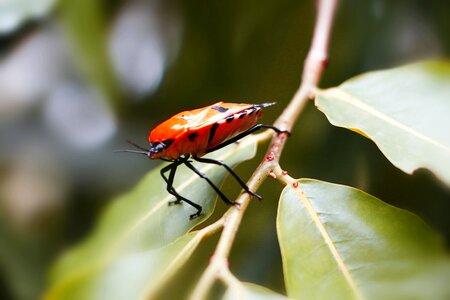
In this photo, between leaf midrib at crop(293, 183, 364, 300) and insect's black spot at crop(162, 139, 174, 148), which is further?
insect's black spot at crop(162, 139, 174, 148)

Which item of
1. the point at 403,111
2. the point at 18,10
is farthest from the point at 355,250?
the point at 18,10

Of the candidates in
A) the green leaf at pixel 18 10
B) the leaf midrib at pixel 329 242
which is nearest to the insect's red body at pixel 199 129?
the leaf midrib at pixel 329 242

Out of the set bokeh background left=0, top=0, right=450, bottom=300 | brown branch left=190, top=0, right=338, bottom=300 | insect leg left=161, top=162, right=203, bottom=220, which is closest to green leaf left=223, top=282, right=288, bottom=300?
brown branch left=190, top=0, right=338, bottom=300

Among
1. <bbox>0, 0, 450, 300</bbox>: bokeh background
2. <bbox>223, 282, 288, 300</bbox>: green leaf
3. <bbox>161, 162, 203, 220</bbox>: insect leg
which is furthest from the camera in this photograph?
<bbox>0, 0, 450, 300</bbox>: bokeh background

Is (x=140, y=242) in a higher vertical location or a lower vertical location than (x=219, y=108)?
lower

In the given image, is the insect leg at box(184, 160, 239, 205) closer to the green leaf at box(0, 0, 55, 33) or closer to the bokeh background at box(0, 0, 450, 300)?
the bokeh background at box(0, 0, 450, 300)

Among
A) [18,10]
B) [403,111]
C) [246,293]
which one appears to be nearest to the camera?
[246,293]

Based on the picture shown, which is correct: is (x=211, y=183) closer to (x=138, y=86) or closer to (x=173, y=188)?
(x=173, y=188)
